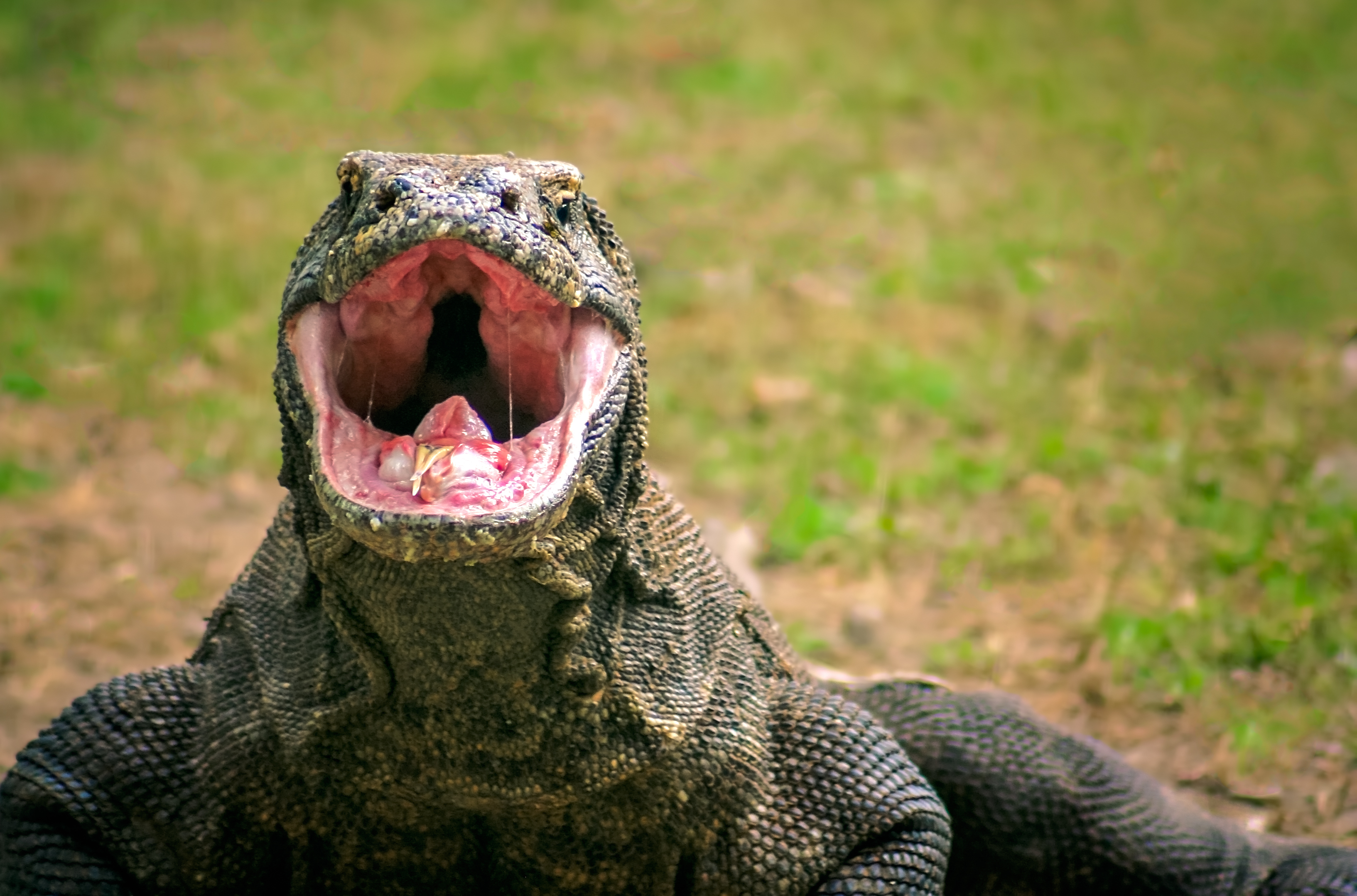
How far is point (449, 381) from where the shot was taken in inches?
140

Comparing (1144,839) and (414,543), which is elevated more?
(414,543)

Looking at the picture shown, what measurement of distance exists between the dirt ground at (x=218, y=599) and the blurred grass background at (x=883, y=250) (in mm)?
140

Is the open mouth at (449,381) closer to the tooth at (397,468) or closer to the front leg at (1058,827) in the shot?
the tooth at (397,468)

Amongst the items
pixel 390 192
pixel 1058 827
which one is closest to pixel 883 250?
pixel 1058 827

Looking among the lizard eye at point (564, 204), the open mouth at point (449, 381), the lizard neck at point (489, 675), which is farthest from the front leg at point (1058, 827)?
the lizard eye at point (564, 204)

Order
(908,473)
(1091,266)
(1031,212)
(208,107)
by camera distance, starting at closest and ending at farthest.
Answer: (908,473) < (1091,266) < (1031,212) < (208,107)

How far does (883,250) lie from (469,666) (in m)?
7.52

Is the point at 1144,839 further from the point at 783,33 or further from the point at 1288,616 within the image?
the point at 783,33

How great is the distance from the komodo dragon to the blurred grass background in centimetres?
250

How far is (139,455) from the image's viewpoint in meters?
7.62

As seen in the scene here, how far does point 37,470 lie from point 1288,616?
5.66m

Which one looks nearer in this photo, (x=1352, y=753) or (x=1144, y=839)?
(x=1144, y=839)

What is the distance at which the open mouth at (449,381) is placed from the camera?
3.01 meters

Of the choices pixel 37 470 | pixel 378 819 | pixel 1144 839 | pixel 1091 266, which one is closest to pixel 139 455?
pixel 37 470
